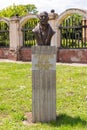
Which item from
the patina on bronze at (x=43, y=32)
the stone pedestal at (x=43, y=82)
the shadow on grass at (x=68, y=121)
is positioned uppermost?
the patina on bronze at (x=43, y=32)

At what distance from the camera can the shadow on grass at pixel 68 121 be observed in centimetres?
594

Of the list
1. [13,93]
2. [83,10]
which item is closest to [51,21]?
[83,10]

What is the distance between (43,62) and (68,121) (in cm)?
123

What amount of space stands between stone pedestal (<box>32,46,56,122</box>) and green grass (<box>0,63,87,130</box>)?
215 mm

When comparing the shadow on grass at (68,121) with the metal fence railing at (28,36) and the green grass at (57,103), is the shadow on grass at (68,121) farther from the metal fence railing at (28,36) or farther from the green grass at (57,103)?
the metal fence railing at (28,36)

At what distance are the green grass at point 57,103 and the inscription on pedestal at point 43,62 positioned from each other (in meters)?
1.07

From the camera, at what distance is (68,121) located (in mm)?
6105

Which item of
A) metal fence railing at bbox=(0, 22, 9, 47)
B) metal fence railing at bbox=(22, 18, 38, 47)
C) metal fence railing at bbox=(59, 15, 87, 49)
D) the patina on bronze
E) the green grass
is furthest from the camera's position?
metal fence railing at bbox=(0, 22, 9, 47)

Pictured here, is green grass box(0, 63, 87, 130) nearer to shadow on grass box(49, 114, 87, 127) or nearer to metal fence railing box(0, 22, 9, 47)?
shadow on grass box(49, 114, 87, 127)

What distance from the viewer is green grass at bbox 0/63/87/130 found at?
594 cm

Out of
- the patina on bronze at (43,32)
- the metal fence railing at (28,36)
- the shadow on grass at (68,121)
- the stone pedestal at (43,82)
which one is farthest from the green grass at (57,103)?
the metal fence railing at (28,36)

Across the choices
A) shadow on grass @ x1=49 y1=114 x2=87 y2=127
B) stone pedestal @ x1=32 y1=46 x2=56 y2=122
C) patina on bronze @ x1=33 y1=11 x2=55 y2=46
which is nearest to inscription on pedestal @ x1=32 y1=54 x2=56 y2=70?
stone pedestal @ x1=32 y1=46 x2=56 y2=122

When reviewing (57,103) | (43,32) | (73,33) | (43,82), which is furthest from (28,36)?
(43,82)

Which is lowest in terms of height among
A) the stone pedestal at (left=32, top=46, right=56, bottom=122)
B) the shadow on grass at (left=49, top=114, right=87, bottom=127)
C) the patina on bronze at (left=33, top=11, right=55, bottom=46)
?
the shadow on grass at (left=49, top=114, right=87, bottom=127)
